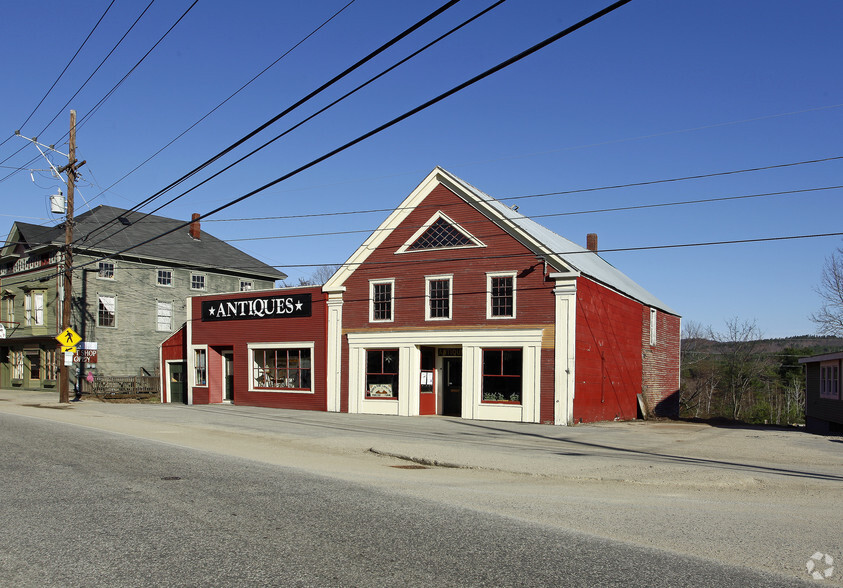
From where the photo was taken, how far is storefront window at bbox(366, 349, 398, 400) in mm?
29359

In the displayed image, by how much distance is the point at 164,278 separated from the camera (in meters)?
48.0

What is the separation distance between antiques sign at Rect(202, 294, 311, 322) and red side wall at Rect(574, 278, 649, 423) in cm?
1244

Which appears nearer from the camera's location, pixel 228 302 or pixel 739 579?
pixel 739 579

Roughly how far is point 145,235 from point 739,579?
48.1m

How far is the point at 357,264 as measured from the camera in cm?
3055

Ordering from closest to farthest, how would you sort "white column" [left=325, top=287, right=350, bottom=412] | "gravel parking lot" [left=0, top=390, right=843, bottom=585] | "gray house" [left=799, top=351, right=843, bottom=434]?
"gravel parking lot" [left=0, top=390, right=843, bottom=585], "gray house" [left=799, top=351, right=843, bottom=434], "white column" [left=325, top=287, right=350, bottom=412]

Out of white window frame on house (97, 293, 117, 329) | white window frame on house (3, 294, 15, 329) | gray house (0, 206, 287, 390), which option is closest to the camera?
gray house (0, 206, 287, 390)

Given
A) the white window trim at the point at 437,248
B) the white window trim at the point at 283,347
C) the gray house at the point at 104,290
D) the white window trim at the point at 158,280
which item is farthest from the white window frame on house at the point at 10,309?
the white window trim at the point at 437,248

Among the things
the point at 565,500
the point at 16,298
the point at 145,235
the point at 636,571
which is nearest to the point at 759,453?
the point at 565,500

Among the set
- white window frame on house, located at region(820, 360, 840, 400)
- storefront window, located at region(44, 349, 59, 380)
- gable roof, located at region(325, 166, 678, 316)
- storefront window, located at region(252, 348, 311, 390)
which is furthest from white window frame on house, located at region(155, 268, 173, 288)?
white window frame on house, located at region(820, 360, 840, 400)

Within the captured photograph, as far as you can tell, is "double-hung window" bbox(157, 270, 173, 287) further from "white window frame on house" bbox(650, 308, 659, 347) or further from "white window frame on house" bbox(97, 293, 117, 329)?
"white window frame on house" bbox(650, 308, 659, 347)

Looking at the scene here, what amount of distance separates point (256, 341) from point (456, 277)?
1140 centimetres

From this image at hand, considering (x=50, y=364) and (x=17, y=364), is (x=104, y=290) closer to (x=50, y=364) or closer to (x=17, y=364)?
(x=50, y=364)

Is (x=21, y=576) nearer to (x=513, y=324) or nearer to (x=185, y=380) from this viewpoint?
(x=513, y=324)
